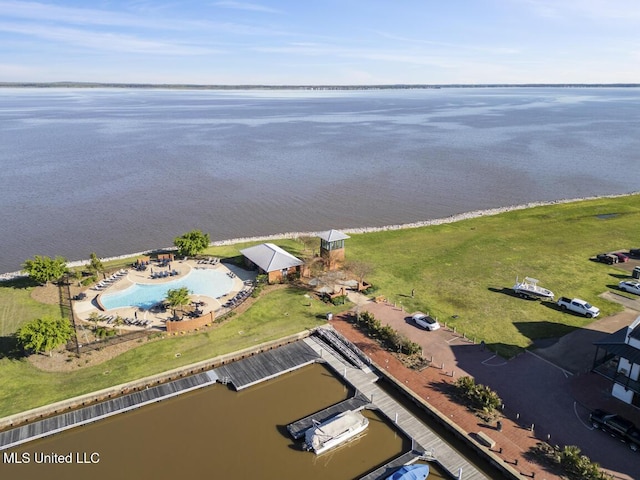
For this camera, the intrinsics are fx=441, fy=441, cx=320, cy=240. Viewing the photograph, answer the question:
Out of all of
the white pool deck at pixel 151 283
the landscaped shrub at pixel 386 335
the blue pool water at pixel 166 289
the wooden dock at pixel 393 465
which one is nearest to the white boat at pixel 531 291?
the landscaped shrub at pixel 386 335

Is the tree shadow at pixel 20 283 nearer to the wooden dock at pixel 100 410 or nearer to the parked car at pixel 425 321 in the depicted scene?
the wooden dock at pixel 100 410

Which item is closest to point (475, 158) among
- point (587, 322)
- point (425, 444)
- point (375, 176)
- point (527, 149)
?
point (527, 149)

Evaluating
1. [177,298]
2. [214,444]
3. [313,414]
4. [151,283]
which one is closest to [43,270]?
[151,283]

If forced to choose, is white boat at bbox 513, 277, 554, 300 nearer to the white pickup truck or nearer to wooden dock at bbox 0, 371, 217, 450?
the white pickup truck

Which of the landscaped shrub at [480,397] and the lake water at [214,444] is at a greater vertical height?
the landscaped shrub at [480,397]

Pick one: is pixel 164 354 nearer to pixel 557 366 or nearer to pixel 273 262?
pixel 273 262
